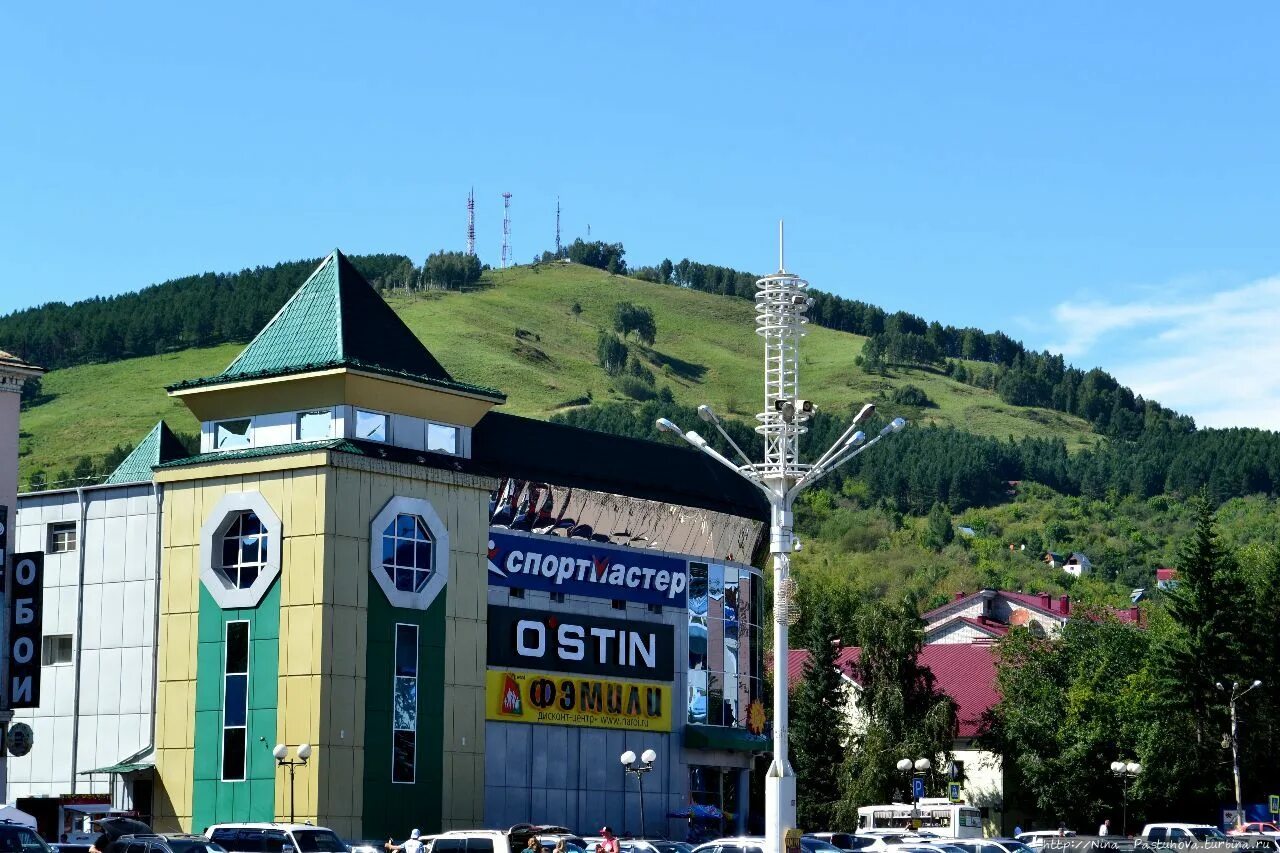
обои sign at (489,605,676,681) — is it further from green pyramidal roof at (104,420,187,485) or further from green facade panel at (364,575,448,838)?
green pyramidal roof at (104,420,187,485)

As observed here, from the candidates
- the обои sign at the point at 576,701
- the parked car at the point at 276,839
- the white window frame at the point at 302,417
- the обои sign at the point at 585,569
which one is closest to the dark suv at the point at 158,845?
the parked car at the point at 276,839

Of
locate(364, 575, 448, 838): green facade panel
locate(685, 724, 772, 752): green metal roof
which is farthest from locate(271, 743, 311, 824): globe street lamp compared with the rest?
locate(685, 724, 772, 752): green metal roof

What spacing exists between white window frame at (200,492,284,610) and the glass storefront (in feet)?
57.4

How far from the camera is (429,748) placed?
193 feet

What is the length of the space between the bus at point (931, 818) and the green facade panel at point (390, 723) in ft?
57.4

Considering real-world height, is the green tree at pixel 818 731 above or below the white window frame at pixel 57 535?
below

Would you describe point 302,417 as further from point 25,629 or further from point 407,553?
point 25,629

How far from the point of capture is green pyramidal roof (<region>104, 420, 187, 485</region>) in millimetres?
64062

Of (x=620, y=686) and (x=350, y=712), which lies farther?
(x=620, y=686)

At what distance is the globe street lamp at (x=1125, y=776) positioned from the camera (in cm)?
7319

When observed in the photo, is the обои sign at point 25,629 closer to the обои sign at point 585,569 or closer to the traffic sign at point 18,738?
the traffic sign at point 18,738

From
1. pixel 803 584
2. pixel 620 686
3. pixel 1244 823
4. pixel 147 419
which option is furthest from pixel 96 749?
pixel 147 419

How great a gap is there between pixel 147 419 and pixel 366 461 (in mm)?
146656

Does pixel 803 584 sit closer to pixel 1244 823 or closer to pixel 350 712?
pixel 1244 823
